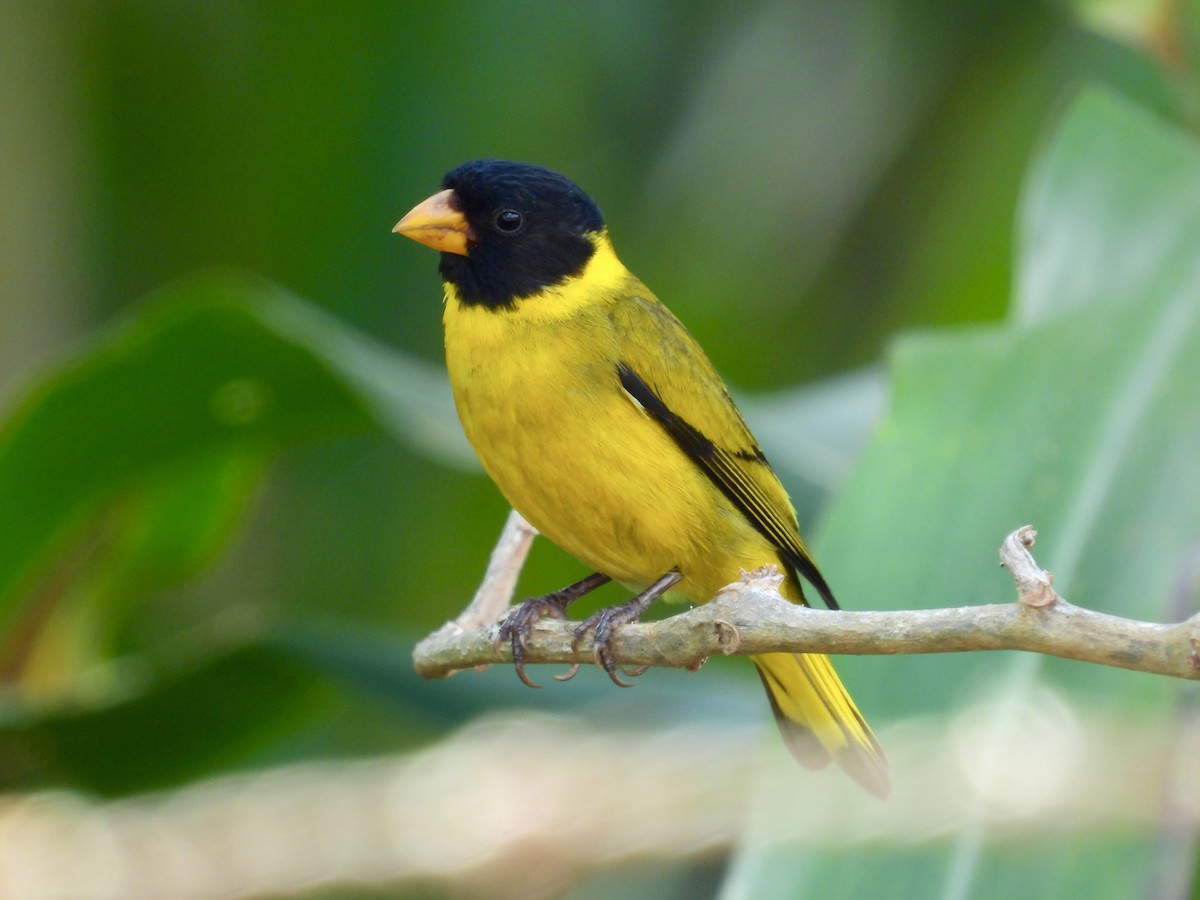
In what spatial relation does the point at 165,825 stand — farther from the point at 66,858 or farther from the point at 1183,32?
the point at 1183,32

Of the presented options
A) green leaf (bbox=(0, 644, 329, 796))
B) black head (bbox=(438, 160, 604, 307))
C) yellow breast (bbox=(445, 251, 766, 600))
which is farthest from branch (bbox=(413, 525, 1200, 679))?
green leaf (bbox=(0, 644, 329, 796))

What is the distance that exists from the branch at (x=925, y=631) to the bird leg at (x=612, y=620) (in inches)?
2.8

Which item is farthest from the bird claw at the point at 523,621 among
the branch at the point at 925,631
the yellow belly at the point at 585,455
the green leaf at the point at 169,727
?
the green leaf at the point at 169,727

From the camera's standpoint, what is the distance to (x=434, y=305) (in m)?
4.00

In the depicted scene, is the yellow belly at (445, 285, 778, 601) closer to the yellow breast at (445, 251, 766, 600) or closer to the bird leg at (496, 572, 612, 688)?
the yellow breast at (445, 251, 766, 600)

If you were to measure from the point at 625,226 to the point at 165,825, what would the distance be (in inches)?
84.3

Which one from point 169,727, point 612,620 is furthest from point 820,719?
point 169,727

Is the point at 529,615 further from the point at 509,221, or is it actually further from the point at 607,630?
the point at 509,221

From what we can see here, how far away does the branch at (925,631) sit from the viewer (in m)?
1.06

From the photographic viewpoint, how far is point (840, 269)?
4.35m

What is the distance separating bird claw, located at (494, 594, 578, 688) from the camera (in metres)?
1.80

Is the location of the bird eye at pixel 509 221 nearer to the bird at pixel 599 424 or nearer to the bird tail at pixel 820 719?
the bird at pixel 599 424

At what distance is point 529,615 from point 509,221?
0.56 meters

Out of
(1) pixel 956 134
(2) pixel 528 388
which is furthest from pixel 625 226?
(2) pixel 528 388
